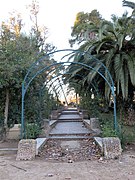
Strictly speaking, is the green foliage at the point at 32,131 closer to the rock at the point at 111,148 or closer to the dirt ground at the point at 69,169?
the dirt ground at the point at 69,169

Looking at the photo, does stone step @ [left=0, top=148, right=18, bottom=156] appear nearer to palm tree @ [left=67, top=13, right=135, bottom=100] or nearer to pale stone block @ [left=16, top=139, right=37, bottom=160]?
pale stone block @ [left=16, top=139, right=37, bottom=160]

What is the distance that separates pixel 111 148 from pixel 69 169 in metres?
1.35

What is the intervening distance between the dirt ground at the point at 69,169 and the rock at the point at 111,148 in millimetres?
151

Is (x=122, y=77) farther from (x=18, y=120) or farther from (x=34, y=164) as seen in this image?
(x=34, y=164)

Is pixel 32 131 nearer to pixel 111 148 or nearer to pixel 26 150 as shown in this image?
pixel 26 150

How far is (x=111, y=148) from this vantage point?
5379 mm

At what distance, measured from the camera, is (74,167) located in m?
4.61

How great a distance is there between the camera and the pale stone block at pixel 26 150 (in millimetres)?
5301

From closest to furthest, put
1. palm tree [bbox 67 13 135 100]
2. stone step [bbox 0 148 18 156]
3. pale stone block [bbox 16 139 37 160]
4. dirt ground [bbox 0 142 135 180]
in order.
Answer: dirt ground [bbox 0 142 135 180] → pale stone block [bbox 16 139 37 160] → stone step [bbox 0 148 18 156] → palm tree [bbox 67 13 135 100]

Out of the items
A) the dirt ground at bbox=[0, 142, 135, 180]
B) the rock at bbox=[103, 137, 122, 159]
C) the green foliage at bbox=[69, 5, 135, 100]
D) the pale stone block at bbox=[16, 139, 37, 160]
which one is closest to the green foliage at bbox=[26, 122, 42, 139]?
the pale stone block at bbox=[16, 139, 37, 160]

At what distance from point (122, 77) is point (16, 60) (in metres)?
3.85

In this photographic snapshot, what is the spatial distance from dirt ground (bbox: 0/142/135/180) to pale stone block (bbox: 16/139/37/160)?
0.15 meters

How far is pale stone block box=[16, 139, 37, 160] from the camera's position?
5.30 meters

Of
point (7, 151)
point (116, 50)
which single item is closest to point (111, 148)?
point (7, 151)
